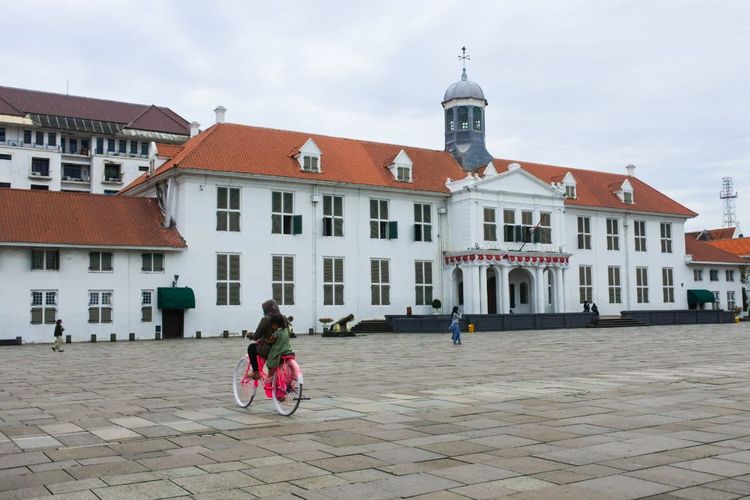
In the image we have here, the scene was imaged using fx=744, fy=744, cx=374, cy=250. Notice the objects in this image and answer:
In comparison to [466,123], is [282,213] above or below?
below

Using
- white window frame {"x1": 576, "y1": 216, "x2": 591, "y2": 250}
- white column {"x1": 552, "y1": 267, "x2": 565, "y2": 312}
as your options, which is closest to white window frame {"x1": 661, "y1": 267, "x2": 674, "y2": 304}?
white window frame {"x1": 576, "y1": 216, "x2": 591, "y2": 250}

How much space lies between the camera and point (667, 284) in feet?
204

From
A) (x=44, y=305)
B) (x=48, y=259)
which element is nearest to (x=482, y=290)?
(x=48, y=259)

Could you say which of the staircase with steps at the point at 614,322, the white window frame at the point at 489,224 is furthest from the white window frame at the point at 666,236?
the white window frame at the point at 489,224

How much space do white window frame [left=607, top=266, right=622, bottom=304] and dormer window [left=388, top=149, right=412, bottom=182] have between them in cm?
1915

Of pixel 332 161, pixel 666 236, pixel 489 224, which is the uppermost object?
pixel 332 161

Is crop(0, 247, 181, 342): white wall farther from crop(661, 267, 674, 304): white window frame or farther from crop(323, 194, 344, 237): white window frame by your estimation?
crop(661, 267, 674, 304): white window frame

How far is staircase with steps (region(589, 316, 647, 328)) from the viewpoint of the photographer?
165 ft

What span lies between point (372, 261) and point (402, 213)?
4.12 meters

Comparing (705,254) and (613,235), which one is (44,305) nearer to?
(613,235)

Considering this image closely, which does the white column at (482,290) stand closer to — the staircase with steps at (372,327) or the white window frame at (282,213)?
the staircase with steps at (372,327)

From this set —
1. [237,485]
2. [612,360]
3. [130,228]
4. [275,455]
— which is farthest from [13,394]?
[130,228]

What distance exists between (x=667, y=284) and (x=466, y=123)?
72.2 ft

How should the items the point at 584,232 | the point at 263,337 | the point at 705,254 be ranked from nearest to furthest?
the point at 263,337 < the point at 584,232 < the point at 705,254
